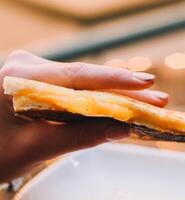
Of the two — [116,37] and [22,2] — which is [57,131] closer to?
[116,37]

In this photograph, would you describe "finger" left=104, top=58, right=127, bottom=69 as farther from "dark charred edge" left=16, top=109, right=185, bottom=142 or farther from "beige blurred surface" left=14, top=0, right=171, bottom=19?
"beige blurred surface" left=14, top=0, right=171, bottom=19

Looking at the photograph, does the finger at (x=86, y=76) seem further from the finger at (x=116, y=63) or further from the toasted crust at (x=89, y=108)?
the finger at (x=116, y=63)

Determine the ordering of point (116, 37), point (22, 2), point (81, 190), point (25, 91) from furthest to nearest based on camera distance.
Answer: point (22, 2), point (116, 37), point (81, 190), point (25, 91)

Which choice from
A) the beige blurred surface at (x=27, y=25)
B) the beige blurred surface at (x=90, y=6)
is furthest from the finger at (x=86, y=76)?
the beige blurred surface at (x=27, y=25)

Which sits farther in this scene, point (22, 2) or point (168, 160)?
point (22, 2)

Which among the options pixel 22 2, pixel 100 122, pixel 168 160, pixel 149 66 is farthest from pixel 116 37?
pixel 22 2

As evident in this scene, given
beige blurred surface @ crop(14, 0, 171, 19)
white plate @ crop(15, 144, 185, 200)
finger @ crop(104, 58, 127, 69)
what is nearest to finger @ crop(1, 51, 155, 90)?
white plate @ crop(15, 144, 185, 200)
